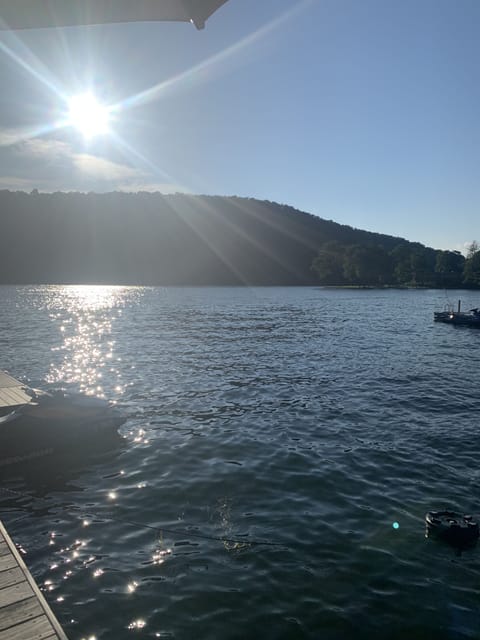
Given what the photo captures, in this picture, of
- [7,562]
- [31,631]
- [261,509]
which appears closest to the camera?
[31,631]

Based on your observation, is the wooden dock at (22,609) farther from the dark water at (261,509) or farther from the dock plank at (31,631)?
the dark water at (261,509)

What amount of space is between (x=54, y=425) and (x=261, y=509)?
30.2ft

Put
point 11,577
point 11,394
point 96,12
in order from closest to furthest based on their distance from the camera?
1. point 96,12
2. point 11,577
3. point 11,394

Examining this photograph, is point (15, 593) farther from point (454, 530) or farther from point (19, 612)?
point (454, 530)

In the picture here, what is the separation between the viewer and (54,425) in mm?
17266

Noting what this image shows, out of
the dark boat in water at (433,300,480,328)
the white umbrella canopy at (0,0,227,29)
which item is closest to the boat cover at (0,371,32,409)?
the white umbrella canopy at (0,0,227,29)

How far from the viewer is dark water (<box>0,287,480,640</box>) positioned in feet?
29.7

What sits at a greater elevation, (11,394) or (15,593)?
(15,593)

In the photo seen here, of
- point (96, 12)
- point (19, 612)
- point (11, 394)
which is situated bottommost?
point (11, 394)

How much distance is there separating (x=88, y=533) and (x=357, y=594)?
730 centimetres

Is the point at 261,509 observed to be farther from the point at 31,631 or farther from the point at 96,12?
the point at 96,12

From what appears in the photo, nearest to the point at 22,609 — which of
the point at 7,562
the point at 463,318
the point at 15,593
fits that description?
A: the point at 15,593

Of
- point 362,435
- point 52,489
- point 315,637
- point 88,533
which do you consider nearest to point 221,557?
point 315,637

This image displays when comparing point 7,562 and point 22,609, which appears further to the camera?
point 7,562
